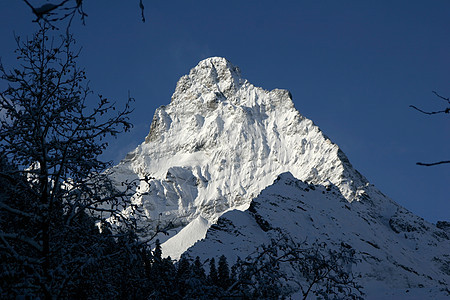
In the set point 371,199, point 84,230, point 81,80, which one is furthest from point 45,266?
point 371,199

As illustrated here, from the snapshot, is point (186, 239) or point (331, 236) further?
point (186, 239)

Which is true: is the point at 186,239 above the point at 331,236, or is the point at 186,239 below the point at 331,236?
above

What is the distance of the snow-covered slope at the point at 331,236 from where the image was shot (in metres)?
70.7

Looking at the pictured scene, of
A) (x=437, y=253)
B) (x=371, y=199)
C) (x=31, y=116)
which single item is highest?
(x=371, y=199)

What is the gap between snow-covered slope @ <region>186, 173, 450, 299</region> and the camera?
7069cm

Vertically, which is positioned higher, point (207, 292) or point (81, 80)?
point (81, 80)

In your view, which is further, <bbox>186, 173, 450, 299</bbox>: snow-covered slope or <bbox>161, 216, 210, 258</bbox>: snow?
<bbox>161, 216, 210, 258</bbox>: snow

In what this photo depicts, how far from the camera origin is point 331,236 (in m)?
81.2

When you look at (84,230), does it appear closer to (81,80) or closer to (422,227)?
(81,80)

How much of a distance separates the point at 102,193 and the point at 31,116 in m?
1.82

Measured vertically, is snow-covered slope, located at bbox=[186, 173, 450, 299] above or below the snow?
below

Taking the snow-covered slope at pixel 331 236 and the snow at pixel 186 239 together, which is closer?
the snow-covered slope at pixel 331 236

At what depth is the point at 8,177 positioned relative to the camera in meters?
8.05

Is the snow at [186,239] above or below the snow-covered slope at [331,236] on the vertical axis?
above
